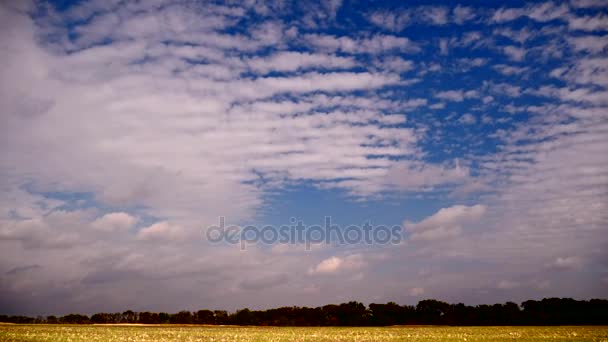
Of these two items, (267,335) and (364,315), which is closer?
(267,335)

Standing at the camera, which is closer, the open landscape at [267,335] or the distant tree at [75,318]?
the open landscape at [267,335]

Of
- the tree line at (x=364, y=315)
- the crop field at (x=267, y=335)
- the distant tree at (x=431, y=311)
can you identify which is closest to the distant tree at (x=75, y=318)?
the tree line at (x=364, y=315)

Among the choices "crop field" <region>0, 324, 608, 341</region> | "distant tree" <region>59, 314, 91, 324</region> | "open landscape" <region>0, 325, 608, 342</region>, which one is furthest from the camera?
"distant tree" <region>59, 314, 91, 324</region>

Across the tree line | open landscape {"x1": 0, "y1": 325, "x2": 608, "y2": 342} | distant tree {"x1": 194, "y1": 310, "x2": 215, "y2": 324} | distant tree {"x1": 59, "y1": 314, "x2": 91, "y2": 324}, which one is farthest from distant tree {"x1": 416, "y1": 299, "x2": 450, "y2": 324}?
distant tree {"x1": 59, "y1": 314, "x2": 91, "y2": 324}

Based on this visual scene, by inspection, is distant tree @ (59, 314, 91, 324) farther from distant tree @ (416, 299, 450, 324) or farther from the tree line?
distant tree @ (416, 299, 450, 324)

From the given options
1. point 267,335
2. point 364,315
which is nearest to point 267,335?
point 267,335

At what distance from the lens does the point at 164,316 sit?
112875mm

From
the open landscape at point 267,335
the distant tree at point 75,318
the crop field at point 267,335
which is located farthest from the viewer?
the distant tree at point 75,318

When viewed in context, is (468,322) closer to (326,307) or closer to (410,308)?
(410,308)

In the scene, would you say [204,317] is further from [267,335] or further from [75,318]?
[267,335]

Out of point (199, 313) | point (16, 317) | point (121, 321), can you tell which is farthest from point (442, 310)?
point (16, 317)

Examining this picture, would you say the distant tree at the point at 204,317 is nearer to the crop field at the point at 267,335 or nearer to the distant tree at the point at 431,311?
the distant tree at the point at 431,311

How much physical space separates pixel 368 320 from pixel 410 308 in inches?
522

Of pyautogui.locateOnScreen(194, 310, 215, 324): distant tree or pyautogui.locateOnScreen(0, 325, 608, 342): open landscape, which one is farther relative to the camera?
pyautogui.locateOnScreen(194, 310, 215, 324): distant tree
